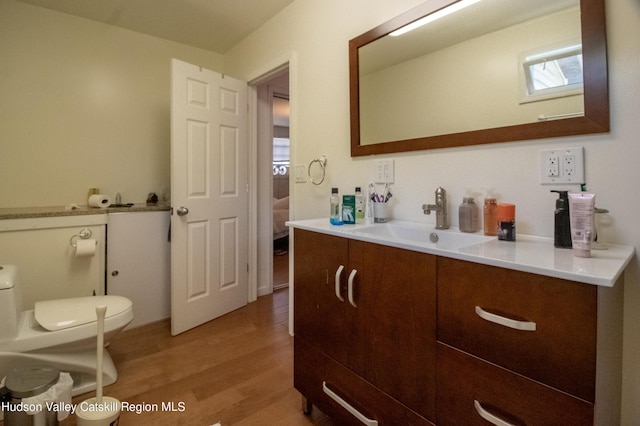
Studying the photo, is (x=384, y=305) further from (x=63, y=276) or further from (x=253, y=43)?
(x=253, y=43)

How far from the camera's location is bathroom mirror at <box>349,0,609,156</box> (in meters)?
1.01

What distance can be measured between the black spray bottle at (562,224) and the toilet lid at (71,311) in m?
1.97

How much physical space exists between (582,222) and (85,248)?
2509 millimetres

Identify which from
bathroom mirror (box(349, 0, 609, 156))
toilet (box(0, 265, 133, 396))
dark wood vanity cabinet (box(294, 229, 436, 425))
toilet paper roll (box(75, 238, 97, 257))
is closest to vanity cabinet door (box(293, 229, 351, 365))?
dark wood vanity cabinet (box(294, 229, 436, 425))

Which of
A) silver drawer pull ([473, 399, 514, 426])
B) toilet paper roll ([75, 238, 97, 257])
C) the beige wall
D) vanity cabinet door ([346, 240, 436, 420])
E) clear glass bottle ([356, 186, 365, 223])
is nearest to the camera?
silver drawer pull ([473, 399, 514, 426])

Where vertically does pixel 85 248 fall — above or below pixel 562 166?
below

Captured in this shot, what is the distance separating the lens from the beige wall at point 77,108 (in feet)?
7.23

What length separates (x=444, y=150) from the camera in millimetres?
1376

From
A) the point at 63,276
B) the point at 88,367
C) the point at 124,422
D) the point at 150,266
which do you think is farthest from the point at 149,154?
the point at 124,422

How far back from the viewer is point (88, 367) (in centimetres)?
161

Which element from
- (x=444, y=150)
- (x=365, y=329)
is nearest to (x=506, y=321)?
(x=365, y=329)

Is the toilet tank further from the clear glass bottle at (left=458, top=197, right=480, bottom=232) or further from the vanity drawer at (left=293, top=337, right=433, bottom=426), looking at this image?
the clear glass bottle at (left=458, top=197, right=480, bottom=232)

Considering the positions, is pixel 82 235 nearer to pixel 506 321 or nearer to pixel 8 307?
pixel 8 307

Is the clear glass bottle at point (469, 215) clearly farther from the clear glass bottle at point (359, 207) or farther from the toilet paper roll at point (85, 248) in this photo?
the toilet paper roll at point (85, 248)
